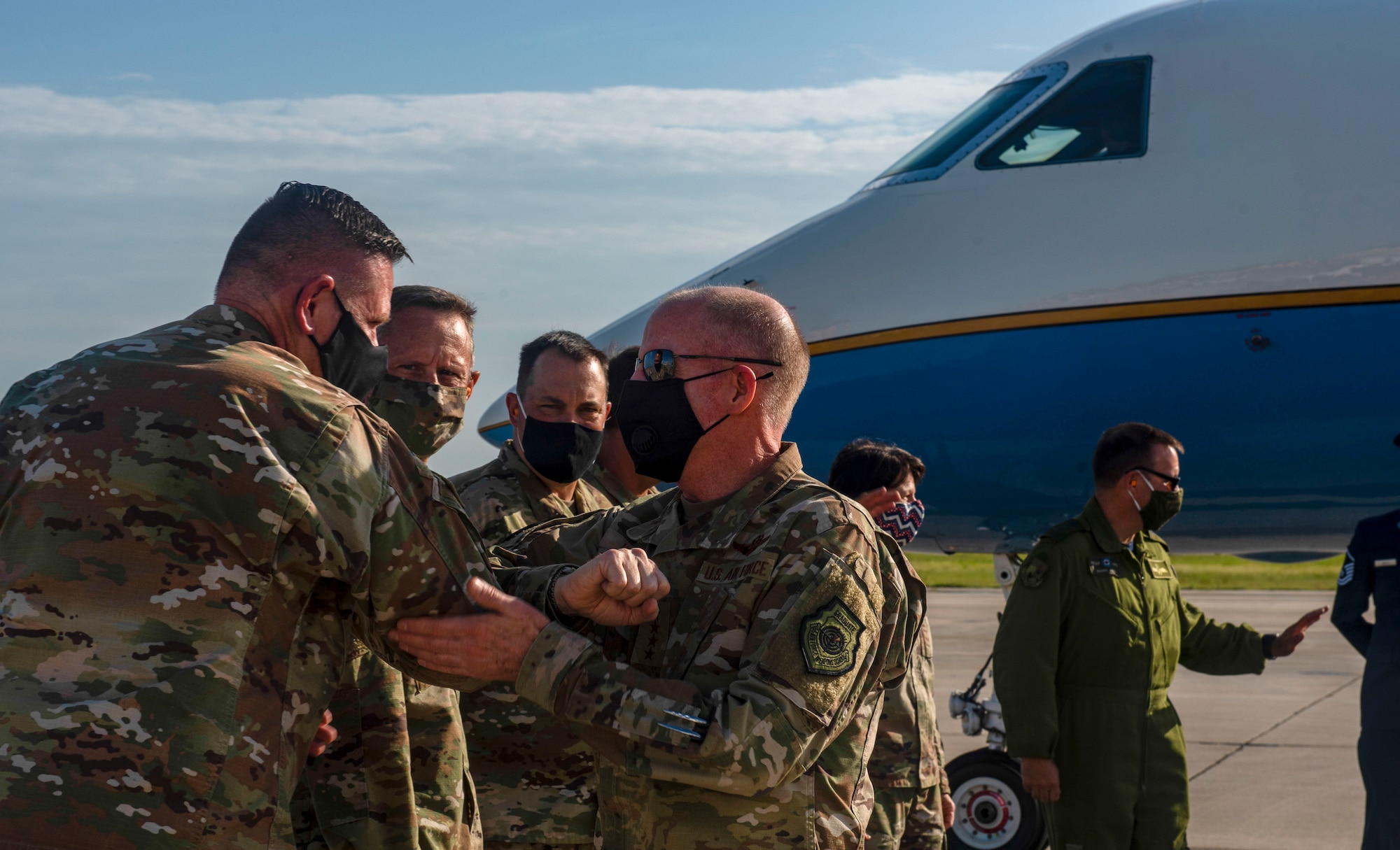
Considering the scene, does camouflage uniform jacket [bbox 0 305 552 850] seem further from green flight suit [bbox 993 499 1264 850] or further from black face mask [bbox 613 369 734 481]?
green flight suit [bbox 993 499 1264 850]

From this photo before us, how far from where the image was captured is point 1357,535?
5852 millimetres

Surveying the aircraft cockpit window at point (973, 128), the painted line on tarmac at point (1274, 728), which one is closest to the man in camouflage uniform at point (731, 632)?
the aircraft cockpit window at point (973, 128)

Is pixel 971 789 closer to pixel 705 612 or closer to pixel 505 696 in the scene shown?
pixel 505 696

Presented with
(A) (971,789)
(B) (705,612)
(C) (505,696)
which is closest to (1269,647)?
(A) (971,789)

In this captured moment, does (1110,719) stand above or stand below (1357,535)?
below

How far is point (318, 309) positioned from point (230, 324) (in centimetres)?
19

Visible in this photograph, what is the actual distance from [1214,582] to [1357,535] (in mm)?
26776

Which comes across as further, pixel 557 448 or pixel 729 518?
pixel 557 448

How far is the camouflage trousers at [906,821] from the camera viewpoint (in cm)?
441

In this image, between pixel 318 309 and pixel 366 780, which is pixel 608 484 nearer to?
pixel 366 780

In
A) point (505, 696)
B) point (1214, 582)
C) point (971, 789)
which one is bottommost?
point (1214, 582)

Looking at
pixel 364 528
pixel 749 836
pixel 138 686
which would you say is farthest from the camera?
pixel 749 836

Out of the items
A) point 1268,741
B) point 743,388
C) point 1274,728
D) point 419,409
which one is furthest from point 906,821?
point 1274,728

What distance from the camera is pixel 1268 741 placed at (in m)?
11.1
